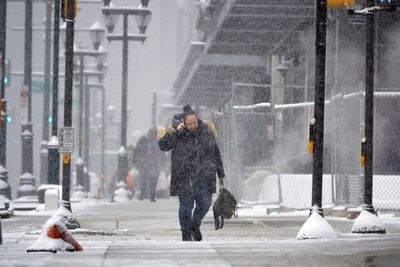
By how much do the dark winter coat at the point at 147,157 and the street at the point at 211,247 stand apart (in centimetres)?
1239

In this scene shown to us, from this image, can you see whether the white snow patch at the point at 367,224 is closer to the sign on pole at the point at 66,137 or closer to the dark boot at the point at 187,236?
the dark boot at the point at 187,236

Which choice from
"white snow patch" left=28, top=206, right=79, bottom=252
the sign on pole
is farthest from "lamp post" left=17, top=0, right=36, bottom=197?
"white snow patch" left=28, top=206, right=79, bottom=252

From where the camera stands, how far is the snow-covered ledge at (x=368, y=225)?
14672 mm

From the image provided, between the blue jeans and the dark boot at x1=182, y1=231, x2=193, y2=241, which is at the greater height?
the blue jeans

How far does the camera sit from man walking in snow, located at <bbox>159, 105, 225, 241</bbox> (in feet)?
45.6

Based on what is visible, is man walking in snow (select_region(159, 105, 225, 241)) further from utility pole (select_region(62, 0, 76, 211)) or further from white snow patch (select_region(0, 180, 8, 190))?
white snow patch (select_region(0, 180, 8, 190))

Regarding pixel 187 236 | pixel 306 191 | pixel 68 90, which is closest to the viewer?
pixel 187 236

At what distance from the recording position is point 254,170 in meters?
25.0

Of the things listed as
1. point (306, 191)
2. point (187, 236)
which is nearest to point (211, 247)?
point (187, 236)

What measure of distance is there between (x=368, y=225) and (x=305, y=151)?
8276 mm

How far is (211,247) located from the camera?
1221 cm

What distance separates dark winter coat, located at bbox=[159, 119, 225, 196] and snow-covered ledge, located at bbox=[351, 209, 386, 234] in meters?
2.10

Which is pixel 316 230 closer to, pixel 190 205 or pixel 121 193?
pixel 190 205

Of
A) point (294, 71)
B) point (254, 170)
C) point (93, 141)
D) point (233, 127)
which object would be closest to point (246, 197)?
point (254, 170)
